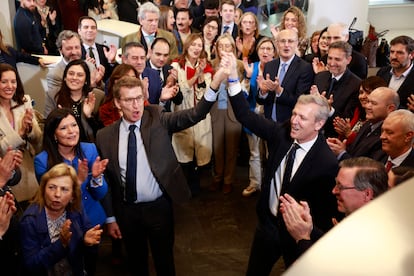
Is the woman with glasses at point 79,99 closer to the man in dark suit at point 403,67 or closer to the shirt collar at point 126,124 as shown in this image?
the shirt collar at point 126,124

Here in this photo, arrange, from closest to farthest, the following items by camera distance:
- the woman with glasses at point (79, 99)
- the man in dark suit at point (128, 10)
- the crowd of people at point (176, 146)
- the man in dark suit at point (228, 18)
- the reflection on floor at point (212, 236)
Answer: the crowd of people at point (176, 146), the woman with glasses at point (79, 99), the reflection on floor at point (212, 236), the man in dark suit at point (228, 18), the man in dark suit at point (128, 10)

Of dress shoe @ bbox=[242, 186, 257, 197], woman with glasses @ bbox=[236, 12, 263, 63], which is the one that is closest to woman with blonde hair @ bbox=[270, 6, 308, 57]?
woman with glasses @ bbox=[236, 12, 263, 63]

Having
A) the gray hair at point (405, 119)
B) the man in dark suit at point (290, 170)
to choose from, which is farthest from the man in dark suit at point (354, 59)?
the man in dark suit at point (290, 170)

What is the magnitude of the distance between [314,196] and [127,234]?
117 cm

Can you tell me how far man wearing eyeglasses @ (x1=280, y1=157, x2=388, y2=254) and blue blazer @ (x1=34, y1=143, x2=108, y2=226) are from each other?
123 cm

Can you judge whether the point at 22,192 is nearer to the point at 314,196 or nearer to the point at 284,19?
the point at 314,196

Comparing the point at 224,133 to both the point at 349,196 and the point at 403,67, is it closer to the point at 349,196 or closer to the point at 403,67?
the point at 403,67

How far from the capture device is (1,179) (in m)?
2.75

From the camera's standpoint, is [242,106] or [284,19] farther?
[284,19]

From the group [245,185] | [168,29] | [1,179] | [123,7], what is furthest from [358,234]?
[123,7]

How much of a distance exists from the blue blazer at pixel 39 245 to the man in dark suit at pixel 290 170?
1.08m

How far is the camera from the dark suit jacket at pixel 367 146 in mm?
3177

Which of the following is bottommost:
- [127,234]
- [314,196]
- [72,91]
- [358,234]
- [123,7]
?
[127,234]

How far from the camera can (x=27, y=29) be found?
17.7 feet
